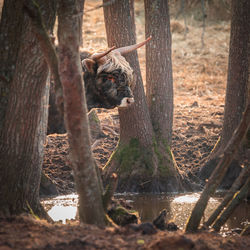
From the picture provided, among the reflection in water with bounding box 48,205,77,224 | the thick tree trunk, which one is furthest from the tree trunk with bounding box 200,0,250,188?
the reflection in water with bounding box 48,205,77,224

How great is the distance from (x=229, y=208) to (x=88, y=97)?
2379 mm

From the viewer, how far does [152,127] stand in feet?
25.8

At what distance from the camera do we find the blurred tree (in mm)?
7605

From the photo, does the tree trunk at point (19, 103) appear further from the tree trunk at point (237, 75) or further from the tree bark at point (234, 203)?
the tree trunk at point (237, 75)

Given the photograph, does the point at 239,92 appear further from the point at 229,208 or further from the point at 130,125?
the point at 229,208

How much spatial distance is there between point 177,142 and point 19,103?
614 centimetres

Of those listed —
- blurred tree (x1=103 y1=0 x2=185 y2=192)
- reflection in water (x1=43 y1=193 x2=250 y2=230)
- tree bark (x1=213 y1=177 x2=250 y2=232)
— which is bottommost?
reflection in water (x1=43 y1=193 x2=250 y2=230)

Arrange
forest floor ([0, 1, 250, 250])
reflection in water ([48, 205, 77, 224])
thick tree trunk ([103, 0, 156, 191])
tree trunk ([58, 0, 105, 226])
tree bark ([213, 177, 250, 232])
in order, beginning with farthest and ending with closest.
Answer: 1. thick tree trunk ([103, 0, 156, 191])
2. reflection in water ([48, 205, 77, 224])
3. tree bark ([213, 177, 250, 232])
4. tree trunk ([58, 0, 105, 226])
5. forest floor ([0, 1, 250, 250])

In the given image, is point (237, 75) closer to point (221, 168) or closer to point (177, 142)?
point (177, 142)

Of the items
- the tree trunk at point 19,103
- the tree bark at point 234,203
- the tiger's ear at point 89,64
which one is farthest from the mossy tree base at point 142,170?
the tree trunk at point 19,103

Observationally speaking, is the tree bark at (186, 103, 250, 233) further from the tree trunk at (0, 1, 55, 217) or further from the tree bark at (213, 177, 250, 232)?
the tree trunk at (0, 1, 55, 217)

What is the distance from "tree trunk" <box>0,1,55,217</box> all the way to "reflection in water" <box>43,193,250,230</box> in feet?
5.85

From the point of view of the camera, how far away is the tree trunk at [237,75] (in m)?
7.57

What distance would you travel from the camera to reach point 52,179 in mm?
7938
